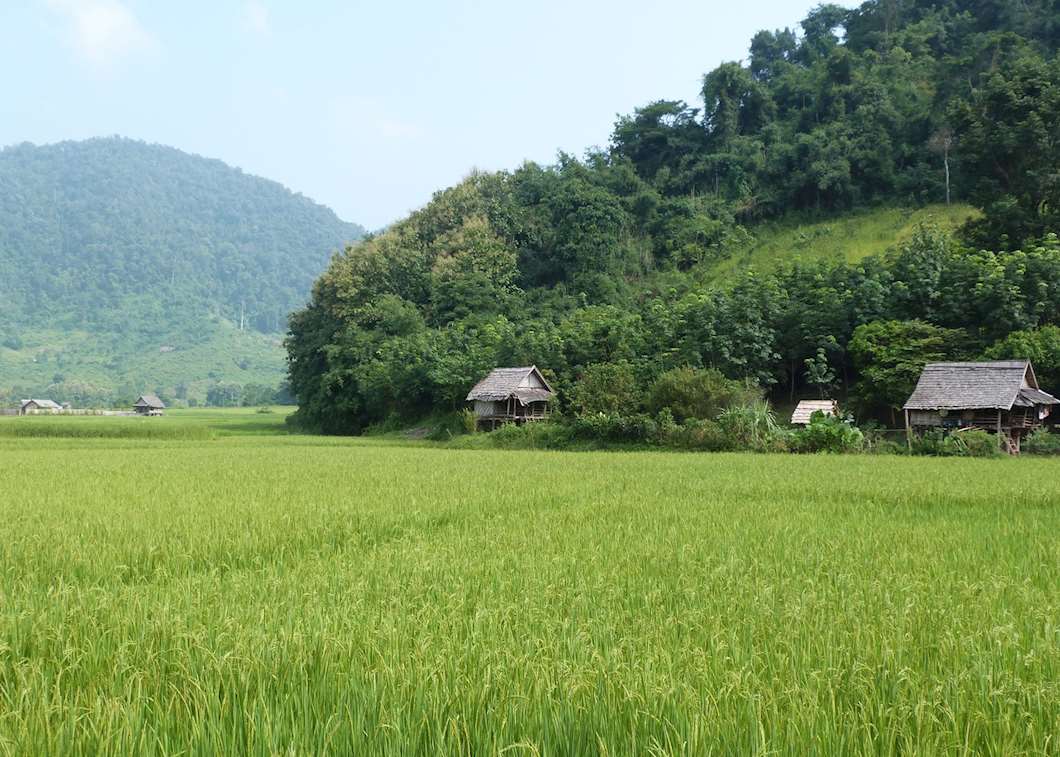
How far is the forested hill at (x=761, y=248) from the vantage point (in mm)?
27922

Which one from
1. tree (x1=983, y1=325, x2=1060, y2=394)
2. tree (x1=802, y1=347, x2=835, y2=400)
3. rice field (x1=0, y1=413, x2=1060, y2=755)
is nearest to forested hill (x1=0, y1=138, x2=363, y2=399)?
tree (x1=802, y1=347, x2=835, y2=400)

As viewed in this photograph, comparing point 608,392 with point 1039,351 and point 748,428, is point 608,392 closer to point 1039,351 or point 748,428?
point 748,428

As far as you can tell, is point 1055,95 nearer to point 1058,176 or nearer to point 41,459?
point 1058,176

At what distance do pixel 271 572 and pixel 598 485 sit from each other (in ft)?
24.2

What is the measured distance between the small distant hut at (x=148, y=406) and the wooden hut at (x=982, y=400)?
207ft

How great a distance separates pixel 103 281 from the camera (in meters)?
137

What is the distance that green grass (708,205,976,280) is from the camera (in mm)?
39875

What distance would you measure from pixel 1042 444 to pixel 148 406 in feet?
224

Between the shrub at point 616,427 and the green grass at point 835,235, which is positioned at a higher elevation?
the green grass at point 835,235

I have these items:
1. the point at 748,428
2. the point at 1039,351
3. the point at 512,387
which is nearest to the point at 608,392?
the point at 748,428

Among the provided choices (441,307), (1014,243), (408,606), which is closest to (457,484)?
(408,606)

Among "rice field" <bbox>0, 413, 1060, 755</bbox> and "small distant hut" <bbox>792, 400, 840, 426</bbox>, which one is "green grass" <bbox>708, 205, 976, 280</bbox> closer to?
"small distant hut" <bbox>792, 400, 840, 426</bbox>

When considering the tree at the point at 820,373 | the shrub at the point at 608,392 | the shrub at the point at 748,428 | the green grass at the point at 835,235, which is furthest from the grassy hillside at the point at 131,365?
the shrub at the point at 748,428

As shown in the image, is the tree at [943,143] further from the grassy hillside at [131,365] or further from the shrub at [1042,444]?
the grassy hillside at [131,365]
